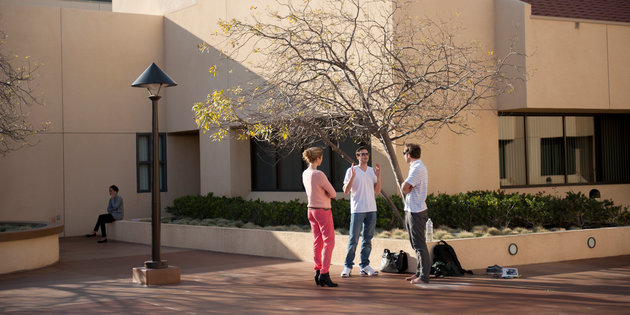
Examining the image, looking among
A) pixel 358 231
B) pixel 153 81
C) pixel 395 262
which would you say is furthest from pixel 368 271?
pixel 153 81

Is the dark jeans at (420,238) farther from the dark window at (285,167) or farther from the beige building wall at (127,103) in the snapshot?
the dark window at (285,167)

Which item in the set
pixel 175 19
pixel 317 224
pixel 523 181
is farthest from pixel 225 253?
pixel 175 19

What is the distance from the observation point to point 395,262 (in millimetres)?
11453

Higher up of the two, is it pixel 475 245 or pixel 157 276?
pixel 475 245

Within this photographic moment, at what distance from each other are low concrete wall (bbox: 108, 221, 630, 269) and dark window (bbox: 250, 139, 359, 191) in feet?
7.05

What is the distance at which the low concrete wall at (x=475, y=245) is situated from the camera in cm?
1179

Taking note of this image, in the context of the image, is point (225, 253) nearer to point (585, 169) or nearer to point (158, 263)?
point (158, 263)

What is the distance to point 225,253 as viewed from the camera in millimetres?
15352

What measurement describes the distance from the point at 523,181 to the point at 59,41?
40.3 ft

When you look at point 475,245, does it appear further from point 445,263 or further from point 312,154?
point 312,154

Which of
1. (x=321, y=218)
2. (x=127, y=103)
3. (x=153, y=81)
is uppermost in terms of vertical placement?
(x=127, y=103)

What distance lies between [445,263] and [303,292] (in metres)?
2.37

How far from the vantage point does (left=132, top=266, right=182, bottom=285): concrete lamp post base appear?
10.9m

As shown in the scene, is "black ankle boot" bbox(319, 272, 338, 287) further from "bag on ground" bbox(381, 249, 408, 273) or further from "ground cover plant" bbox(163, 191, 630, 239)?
"ground cover plant" bbox(163, 191, 630, 239)
